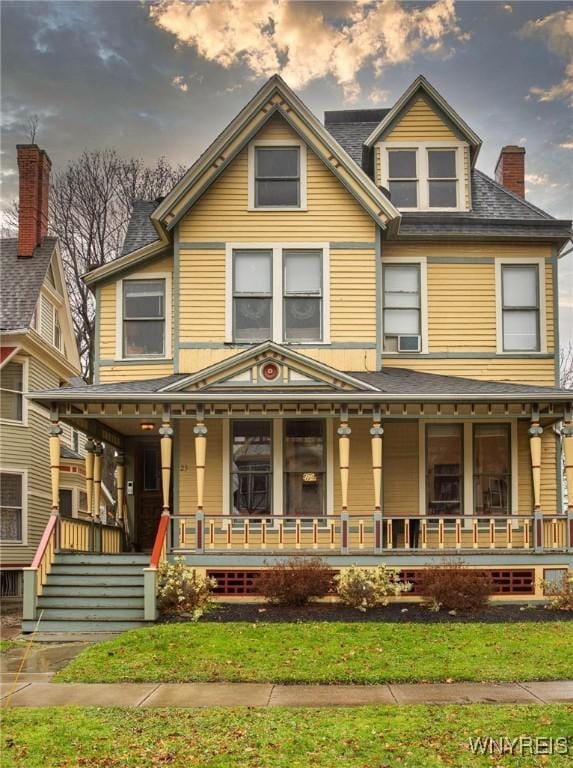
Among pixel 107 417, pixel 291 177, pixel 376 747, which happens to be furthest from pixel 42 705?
pixel 291 177

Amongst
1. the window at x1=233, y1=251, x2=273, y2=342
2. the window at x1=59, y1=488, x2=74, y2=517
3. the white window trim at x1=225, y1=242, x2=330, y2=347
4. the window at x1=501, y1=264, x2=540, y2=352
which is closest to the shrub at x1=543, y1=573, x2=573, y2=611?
the window at x1=501, y1=264, x2=540, y2=352

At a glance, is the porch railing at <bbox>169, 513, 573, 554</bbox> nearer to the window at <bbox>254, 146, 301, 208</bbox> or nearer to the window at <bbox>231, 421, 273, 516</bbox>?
the window at <bbox>231, 421, 273, 516</bbox>

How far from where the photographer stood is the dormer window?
20.3 meters

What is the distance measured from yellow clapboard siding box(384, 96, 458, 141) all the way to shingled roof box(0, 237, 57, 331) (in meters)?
11.5

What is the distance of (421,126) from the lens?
20.4 m

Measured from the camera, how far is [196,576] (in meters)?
→ 16.0

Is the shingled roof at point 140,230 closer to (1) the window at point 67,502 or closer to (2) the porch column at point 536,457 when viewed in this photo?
(2) the porch column at point 536,457

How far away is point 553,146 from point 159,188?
18.6 meters

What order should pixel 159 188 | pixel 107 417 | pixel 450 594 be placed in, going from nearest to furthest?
1. pixel 450 594
2. pixel 107 417
3. pixel 159 188

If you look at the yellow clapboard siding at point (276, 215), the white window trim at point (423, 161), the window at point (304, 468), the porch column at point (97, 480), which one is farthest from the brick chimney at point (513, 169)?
the porch column at point (97, 480)

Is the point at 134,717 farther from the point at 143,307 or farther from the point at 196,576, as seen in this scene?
the point at 143,307

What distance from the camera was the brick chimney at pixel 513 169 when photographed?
73.7 feet

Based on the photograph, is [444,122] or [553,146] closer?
[444,122]

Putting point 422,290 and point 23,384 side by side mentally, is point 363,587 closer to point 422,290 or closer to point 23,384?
point 422,290
